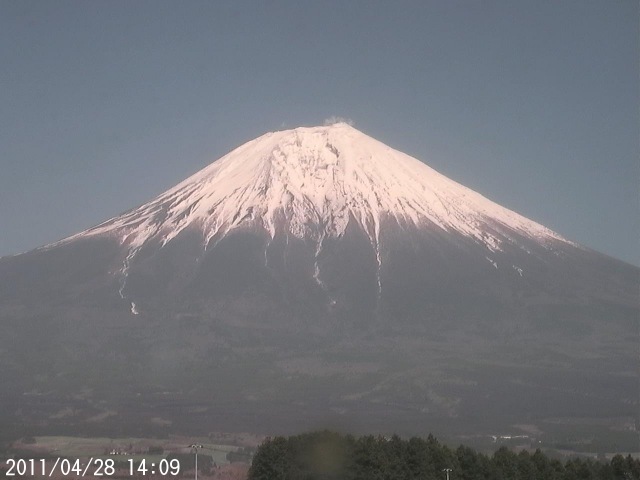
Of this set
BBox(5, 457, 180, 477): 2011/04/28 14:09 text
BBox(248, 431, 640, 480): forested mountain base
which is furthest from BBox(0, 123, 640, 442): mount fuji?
BBox(248, 431, 640, 480): forested mountain base

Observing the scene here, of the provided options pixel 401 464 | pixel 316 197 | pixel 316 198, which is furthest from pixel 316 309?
pixel 401 464

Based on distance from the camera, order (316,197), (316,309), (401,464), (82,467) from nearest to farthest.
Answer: (401,464)
(82,467)
(316,309)
(316,197)

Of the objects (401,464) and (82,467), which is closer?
(401,464)

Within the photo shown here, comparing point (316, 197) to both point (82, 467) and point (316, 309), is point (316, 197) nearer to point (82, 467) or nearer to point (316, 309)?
point (316, 309)

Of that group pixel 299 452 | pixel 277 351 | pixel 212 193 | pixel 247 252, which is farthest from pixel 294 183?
pixel 299 452

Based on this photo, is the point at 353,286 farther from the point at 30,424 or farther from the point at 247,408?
the point at 30,424

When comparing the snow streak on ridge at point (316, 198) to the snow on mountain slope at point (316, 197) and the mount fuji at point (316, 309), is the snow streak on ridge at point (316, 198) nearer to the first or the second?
the snow on mountain slope at point (316, 197)

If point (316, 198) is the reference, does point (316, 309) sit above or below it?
below
